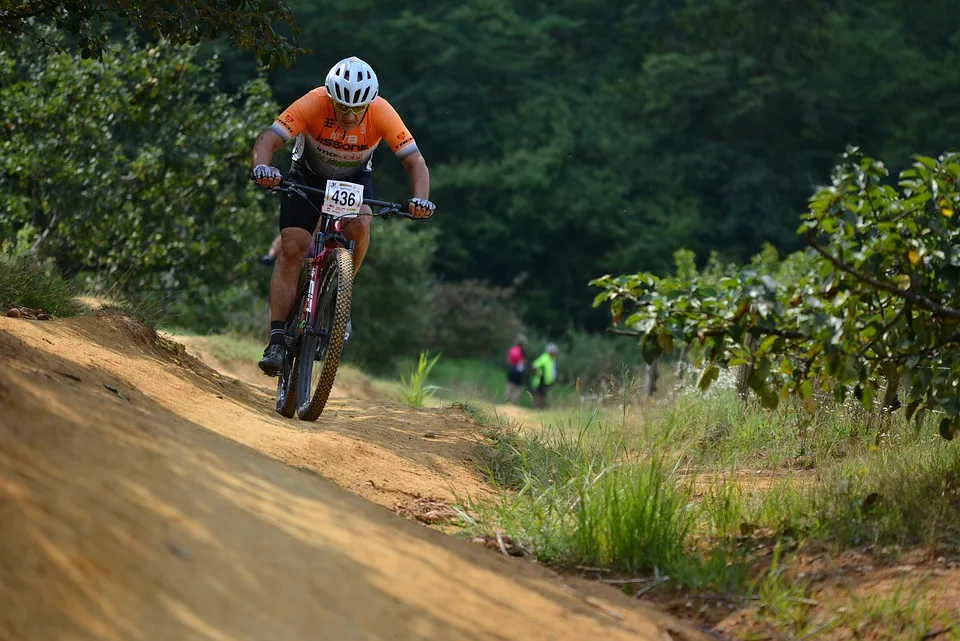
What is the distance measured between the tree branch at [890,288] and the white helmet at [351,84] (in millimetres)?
3156

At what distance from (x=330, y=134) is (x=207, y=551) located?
421 centimetres

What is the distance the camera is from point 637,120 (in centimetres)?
4166

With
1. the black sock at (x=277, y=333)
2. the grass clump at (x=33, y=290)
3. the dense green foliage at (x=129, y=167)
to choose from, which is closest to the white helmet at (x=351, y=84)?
the black sock at (x=277, y=333)

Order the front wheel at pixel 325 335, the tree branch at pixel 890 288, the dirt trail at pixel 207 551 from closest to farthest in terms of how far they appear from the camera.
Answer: the dirt trail at pixel 207 551, the tree branch at pixel 890 288, the front wheel at pixel 325 335

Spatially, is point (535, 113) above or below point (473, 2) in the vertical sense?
below

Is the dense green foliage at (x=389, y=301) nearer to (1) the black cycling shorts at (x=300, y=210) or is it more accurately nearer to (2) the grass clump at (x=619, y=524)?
(1) the black cycling shorts at (x=300, y=210)

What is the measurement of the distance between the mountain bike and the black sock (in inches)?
1.9

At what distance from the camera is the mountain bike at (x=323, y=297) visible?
6.94 m

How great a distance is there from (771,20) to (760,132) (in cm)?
382

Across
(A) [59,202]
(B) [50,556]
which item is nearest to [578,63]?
(A) [59,202]

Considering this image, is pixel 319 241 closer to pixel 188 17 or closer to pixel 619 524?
pixel 188 17

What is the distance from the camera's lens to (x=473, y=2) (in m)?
40.7

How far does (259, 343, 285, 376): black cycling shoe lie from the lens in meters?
7.38

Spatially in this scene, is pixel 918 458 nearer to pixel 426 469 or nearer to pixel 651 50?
pixel 426 469
